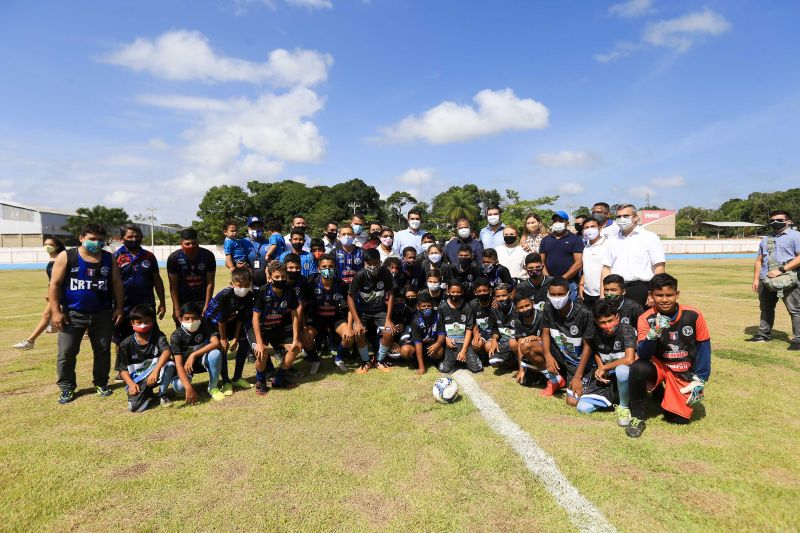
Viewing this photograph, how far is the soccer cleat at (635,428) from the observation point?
12.1 feet

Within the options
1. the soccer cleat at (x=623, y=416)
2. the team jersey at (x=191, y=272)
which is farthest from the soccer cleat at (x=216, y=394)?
the soccer cleat at (x=623, y=416)

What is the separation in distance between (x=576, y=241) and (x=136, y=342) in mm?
5967

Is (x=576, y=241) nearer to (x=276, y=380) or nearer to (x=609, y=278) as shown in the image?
(x=609, y=278)

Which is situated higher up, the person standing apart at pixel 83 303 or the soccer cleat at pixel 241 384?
the person standing apart at pixel 83 303

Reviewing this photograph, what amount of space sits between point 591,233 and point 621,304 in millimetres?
1705

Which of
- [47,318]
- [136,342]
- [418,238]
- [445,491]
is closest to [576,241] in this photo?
[418,238]

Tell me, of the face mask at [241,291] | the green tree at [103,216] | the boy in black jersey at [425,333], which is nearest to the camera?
the face mask at [241,291]

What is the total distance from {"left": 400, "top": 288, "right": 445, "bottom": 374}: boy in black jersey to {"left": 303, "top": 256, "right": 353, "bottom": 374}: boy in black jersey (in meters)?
0.88

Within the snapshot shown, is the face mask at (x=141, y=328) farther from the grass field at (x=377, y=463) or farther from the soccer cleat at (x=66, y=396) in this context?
the soccer cleat at (x=66, y=396)

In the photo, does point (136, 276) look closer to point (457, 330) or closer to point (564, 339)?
point (457, 330)

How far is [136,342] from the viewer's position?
4840mm

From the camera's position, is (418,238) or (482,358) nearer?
(482,358)

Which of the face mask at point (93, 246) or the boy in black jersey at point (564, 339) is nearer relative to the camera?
the boy in black jersey at point (564, 339)

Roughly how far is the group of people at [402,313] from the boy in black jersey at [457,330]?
0.8 inches
